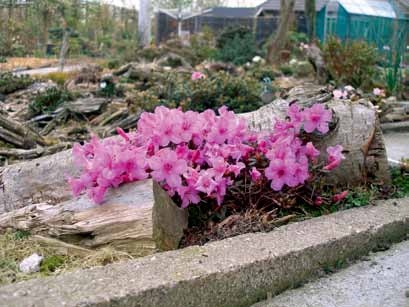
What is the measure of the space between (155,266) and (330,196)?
124cm

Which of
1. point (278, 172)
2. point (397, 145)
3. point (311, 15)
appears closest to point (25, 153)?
point (278, 172)

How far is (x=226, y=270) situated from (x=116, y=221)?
544mm

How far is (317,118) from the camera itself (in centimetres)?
300

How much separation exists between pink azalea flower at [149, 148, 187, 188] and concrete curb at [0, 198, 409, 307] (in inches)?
14.2

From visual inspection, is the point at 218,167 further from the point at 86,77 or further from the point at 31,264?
the point at 86,77

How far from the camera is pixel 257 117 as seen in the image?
3.43m

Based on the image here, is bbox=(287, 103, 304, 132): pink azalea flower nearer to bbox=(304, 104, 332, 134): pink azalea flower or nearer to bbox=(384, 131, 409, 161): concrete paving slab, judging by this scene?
bbox=(304, 104, 332, 134): pink azalea flower

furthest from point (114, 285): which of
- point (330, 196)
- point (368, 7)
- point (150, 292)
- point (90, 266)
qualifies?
point (368, 7)

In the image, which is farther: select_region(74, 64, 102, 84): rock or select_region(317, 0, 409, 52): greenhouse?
select_region(317, 0, 409, 52): greenhouse

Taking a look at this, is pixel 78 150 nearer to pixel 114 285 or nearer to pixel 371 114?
pixel 114 285

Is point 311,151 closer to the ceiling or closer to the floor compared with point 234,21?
closer to the floor

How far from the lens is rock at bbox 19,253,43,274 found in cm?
230

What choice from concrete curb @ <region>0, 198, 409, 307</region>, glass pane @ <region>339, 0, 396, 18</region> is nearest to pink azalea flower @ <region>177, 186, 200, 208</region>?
concrete curb @ <region>0, 198, 409, 307</region>

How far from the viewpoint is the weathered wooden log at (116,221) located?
2.41 meters
